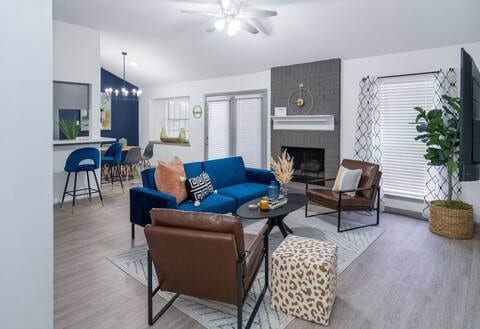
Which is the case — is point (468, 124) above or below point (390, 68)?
below

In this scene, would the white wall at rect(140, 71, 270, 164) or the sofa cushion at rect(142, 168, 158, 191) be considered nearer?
the sofa cushion at rect(142, 168, 158, 191)

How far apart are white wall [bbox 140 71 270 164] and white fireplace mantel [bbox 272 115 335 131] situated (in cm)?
51

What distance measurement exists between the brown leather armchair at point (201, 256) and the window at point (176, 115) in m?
6.99

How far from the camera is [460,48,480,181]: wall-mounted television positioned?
1410 mm

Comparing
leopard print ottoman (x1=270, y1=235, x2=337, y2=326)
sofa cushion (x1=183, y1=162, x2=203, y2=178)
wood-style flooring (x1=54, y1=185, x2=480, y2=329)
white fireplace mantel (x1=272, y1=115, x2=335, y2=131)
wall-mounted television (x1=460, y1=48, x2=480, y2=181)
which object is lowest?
wood-style flooring (x1=54, y1=185, x2=480, y2=329)

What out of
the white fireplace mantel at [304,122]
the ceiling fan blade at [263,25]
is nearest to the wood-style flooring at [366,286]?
the white fireplace mantel at [304,122]

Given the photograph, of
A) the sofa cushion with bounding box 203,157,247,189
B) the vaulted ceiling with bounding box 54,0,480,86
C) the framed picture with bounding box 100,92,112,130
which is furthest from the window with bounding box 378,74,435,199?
the framed picture with bounding box 100,92,112,130

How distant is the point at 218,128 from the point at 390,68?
13.1 feet

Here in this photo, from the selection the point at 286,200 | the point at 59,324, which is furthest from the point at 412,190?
the point at 59,324

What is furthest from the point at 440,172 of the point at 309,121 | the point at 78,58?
the point at 78,58

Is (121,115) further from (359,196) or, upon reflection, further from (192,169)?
(359,196)

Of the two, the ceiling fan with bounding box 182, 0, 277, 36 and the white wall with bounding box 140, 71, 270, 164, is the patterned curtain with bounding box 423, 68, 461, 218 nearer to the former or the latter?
the ceiling fan with bounding box 182, 0, 277, 36

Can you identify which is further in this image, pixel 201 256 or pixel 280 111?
pixel 280 111

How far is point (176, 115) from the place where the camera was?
9.22 metres
